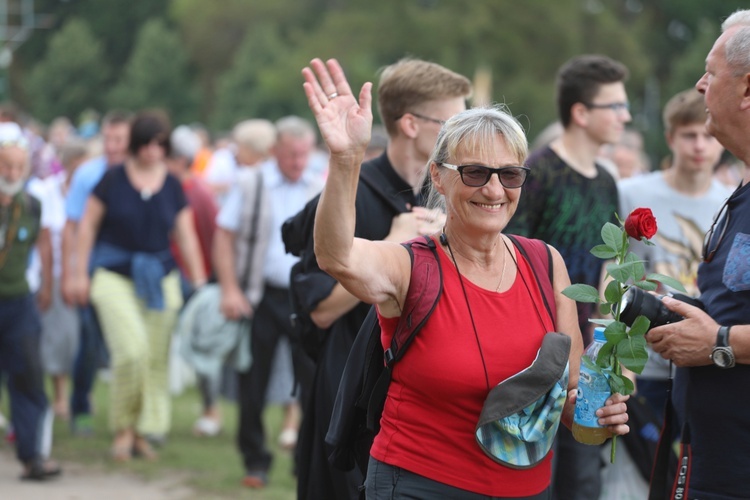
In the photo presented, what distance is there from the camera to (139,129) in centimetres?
935

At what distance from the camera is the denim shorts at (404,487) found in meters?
3.75

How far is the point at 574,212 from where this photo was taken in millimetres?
5910

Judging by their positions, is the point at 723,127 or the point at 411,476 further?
the point at 723,127

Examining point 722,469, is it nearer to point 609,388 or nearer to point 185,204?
point 609,388

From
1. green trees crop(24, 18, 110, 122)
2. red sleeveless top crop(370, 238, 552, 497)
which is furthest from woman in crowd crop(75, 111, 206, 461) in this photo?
green trees crop(24, 18, 110, 122)

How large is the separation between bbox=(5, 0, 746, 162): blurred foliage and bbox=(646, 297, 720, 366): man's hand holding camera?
124 ft

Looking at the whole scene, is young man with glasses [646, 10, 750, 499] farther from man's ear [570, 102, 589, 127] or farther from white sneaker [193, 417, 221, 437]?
white sneaker [193, 417, 221, 437]

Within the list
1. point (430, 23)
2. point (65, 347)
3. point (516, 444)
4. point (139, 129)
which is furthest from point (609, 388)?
point (430, 23)

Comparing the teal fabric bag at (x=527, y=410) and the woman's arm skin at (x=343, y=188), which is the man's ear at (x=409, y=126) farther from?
the teal fabric bag at (x=527, y=410)

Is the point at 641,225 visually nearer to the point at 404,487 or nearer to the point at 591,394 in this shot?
the point at 591,394

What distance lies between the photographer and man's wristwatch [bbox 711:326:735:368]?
393 centimetres

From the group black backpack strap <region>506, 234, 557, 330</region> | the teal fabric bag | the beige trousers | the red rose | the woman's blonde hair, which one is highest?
the woman's blonde hair

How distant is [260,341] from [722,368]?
5.19 meters

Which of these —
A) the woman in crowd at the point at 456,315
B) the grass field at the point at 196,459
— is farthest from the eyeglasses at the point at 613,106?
the grass field at the point at 196,459
